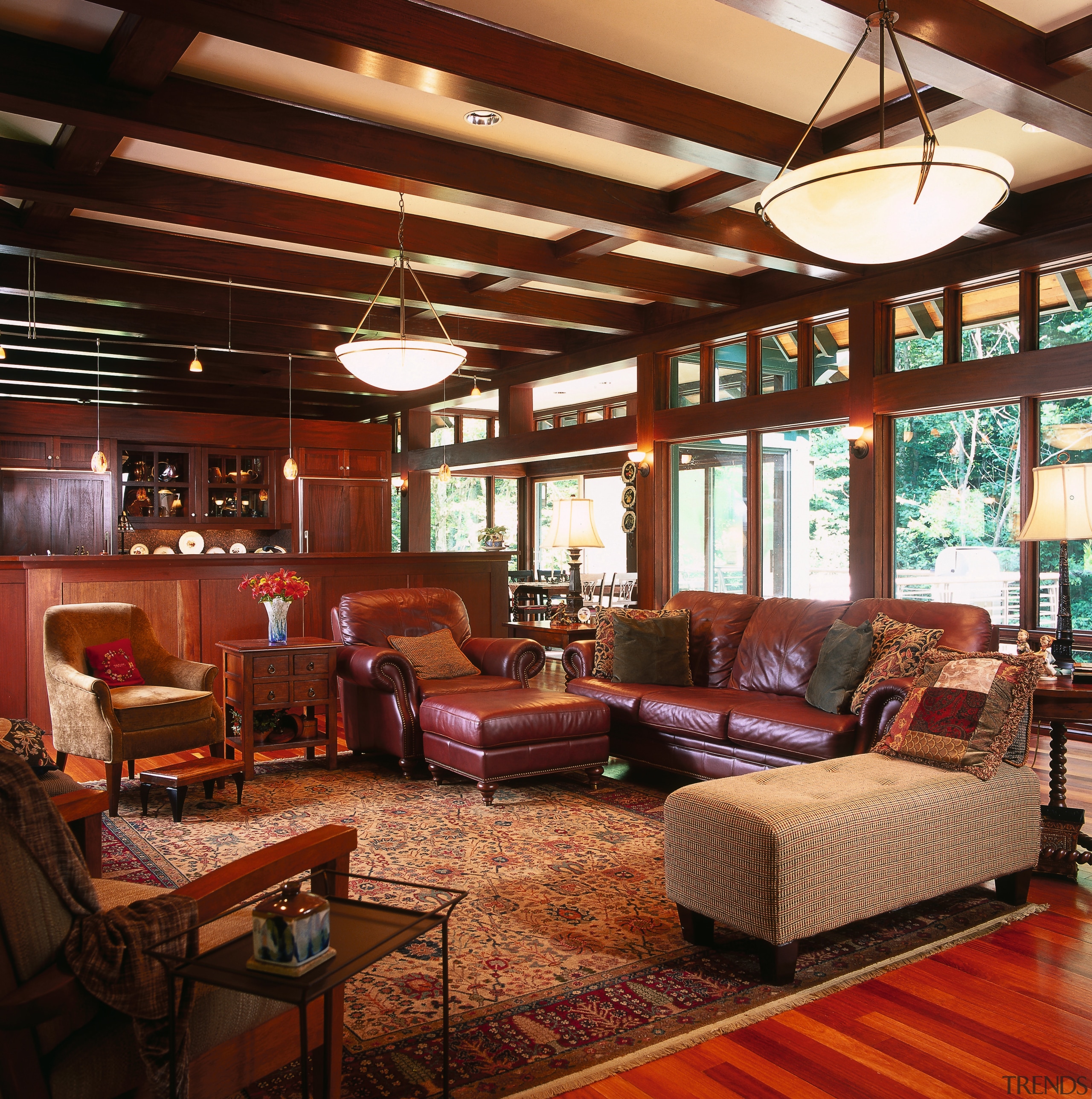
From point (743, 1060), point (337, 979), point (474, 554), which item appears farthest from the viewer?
point (474, 554)

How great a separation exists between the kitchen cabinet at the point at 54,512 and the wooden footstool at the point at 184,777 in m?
6.16

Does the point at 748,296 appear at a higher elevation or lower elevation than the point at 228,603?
higher

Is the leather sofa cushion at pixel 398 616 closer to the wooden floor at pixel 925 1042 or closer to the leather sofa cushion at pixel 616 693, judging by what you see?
the leather sofa cushion at pixel 616 693

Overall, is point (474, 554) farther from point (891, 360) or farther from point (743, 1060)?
point (743, 1060)

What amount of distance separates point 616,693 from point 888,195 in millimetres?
2996

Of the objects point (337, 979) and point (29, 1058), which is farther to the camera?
point (337, 979)

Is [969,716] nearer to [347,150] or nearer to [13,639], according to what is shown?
[347,150]

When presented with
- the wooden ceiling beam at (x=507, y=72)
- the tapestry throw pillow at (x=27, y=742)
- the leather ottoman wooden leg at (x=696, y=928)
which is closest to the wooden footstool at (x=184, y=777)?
the tapestry throw pillow at (x=27, y=742)

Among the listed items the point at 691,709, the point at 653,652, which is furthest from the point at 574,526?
the point at 691,709

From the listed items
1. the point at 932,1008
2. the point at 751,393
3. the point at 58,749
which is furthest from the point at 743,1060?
the point at 751,393

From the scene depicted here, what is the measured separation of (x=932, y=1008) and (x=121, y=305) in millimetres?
6958

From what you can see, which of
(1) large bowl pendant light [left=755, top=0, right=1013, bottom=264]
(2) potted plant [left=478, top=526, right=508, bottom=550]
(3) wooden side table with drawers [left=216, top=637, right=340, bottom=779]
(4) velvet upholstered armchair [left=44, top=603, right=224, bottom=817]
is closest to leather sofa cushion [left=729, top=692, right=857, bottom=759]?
(1) large bowl pendant light [left=755, top=0, right=1013, bottom=264]

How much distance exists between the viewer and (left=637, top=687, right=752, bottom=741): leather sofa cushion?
450 centimetres

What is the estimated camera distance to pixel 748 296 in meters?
7.66
